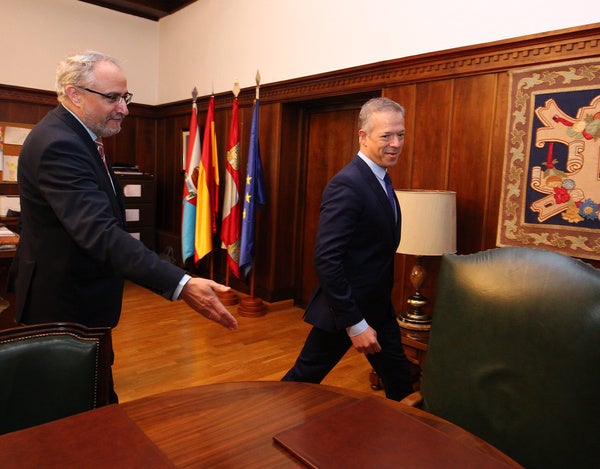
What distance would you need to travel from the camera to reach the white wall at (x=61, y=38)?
5.33m

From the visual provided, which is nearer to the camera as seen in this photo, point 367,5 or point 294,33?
point 367,5

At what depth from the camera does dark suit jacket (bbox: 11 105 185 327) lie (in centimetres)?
137

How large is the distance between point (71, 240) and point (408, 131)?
249cm

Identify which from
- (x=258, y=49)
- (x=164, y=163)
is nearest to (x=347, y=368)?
(x=258, y=49)

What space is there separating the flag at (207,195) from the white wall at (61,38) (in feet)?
6.86

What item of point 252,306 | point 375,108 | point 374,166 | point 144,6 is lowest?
point 252,306

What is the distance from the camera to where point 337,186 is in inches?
70.8

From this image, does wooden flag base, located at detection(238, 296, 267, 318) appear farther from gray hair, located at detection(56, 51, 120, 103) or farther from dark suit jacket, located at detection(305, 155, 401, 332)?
gray hair, located at detection(56, 51, 120, 103)

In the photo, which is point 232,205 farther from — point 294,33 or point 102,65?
point 102,65

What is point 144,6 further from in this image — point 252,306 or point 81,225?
point 81,225

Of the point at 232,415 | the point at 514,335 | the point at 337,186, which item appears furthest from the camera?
the point at 337,186

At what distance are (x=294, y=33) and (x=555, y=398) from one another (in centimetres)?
388

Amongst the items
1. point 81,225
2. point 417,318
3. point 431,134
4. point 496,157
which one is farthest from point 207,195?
point 81,225

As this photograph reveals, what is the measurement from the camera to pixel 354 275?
1.82m
